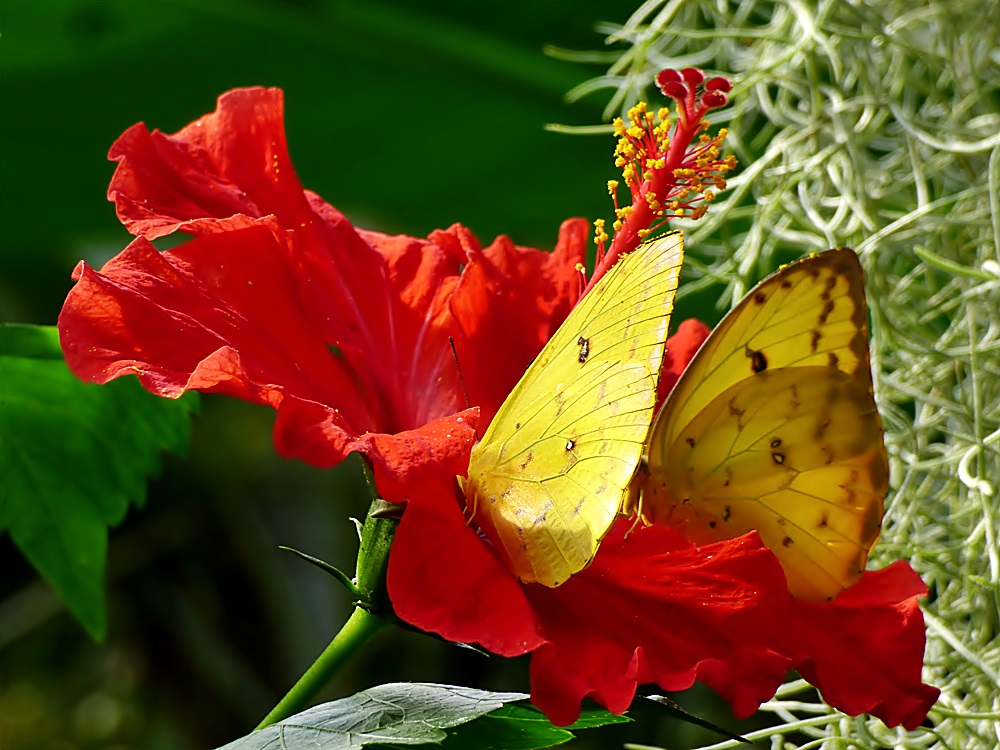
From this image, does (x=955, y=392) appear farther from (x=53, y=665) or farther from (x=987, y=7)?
(x=53, y=665)

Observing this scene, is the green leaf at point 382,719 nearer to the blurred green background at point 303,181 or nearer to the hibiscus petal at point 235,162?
the hibiscus petal at point 235,162

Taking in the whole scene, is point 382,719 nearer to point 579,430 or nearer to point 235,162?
point 579,430

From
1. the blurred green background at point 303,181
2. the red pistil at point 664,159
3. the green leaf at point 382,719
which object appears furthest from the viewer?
the blurred green background at point 303,181

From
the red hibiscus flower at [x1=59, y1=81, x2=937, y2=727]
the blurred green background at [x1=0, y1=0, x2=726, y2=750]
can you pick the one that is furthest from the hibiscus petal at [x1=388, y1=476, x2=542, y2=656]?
the blurred green background at [x1=0, y1=0, x2=726, y2=750]

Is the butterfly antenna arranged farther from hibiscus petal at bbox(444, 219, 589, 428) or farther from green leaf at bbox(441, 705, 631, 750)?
green leaf at bbox(441, 705, 631, 750)

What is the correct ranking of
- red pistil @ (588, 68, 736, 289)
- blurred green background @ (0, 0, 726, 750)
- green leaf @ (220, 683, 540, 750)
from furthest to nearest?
1. blurred green background @ (0, 0, 726, 750)
2. red pistil @ (588, 68, 736, 289)
3. green leaf @ (220, 683, 540, 750)

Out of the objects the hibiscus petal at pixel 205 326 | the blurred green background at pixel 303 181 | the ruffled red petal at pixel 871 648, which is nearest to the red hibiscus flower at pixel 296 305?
the hibiscus petal at pixel 205 326
